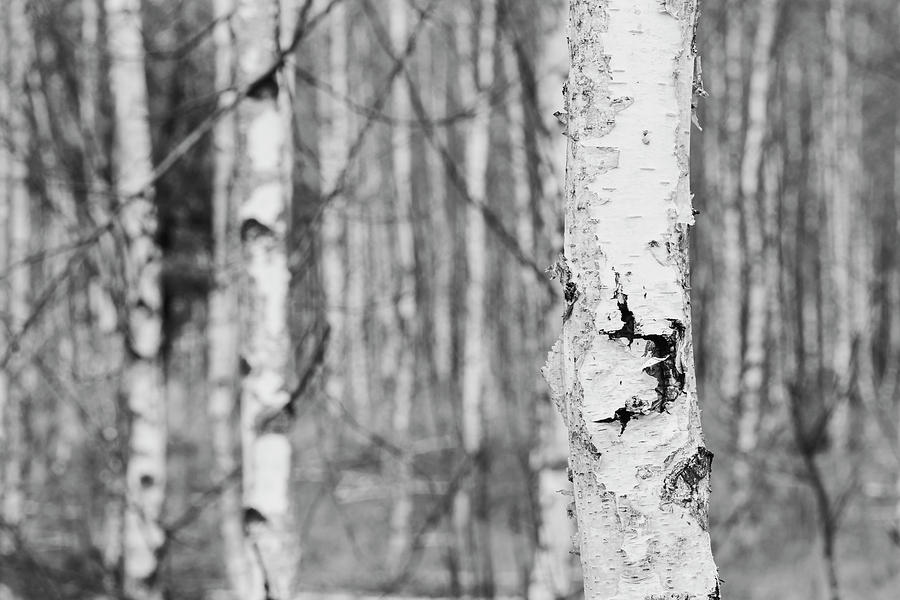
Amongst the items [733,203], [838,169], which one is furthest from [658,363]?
[838,169]

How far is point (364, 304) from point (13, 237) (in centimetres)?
318

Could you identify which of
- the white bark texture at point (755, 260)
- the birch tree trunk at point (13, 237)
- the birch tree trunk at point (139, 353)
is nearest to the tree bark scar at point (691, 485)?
the birch tree trunk at point (139, 353)

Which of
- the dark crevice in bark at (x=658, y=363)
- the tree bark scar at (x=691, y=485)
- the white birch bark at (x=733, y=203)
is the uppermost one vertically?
the white birch bark at (x=733, y=203)

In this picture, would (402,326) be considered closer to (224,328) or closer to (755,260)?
(224,328)

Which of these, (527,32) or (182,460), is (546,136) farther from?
(182,460)

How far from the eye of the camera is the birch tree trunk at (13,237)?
6.48 m

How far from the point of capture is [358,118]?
12.8m

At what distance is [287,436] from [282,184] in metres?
0.77

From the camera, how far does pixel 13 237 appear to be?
25.3 ft

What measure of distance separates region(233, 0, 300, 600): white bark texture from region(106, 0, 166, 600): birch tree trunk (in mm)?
1556

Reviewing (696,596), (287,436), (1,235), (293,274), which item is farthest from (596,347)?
(1,235)

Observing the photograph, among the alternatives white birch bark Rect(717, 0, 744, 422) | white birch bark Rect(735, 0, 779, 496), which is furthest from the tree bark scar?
white birch bark Rect(717, 0, 744, 422)

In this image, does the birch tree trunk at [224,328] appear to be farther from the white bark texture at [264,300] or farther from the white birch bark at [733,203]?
the white birch bark at [733,203]

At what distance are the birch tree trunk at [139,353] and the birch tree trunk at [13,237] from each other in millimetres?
1561
